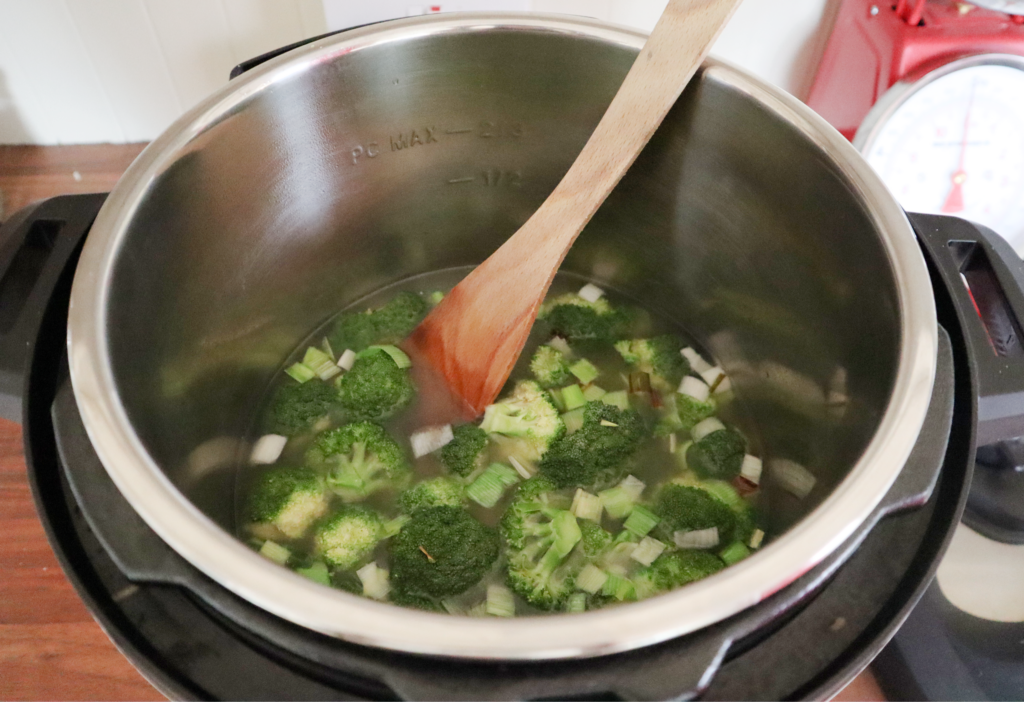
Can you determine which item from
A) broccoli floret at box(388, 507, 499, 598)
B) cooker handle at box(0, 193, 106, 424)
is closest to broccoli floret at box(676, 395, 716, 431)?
broccoli floret at box(388, 507, 499, 598)

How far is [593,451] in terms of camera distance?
1024 millimetres

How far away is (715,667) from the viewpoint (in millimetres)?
515

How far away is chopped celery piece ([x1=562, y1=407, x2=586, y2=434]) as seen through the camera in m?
1.06

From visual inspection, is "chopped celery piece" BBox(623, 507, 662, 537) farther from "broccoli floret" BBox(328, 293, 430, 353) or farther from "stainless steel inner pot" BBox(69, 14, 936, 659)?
"broccoli floret" BBox(328, 293, 430, 353)

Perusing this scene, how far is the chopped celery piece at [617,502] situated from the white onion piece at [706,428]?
0.51 feet

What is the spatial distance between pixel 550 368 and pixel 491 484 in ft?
0.75

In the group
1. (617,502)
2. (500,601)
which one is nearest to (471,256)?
(617,502)

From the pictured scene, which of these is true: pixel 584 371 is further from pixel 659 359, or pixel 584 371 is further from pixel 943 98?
pixel 943 98

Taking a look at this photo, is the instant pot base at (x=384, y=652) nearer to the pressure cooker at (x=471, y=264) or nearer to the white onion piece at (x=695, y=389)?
the pressure cooker at (x=471, y=264)

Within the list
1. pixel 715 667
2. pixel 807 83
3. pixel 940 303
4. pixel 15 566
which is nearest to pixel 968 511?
pixel 940 303

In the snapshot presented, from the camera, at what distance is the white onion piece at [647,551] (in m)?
0.92

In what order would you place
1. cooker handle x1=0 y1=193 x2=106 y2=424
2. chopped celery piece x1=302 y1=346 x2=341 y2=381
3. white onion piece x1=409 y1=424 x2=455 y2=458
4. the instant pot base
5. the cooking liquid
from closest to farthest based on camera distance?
the instant pot base → cooker handle x1=0 y1=193 x2=106 y2=424 → the cooking liquid → white onion piece x1=409 y1=424 x2=455 y2=458 → chopped celery piece x1=302 y1=346 x2=341 y2=381

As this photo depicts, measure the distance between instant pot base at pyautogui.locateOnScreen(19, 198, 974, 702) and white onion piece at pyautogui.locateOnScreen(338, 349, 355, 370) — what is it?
1.69 ft

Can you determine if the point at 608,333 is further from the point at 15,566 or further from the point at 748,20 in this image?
the point at 15,566
